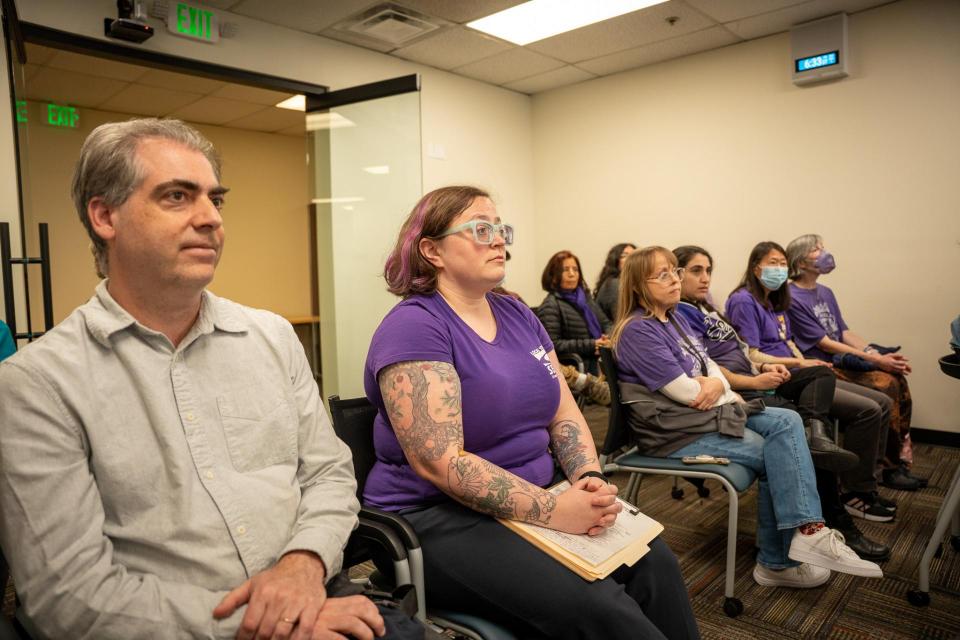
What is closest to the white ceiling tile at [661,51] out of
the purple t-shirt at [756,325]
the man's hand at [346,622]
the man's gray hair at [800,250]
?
the man's gray hair at [800,250]

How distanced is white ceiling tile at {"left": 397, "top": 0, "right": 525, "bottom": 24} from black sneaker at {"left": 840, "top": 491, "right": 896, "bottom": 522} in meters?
3.47

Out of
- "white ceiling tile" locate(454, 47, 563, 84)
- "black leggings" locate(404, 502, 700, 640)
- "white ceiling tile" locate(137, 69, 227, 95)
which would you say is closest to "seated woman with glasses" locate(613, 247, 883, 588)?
"black leggings" locate(404, 502, 700, 640)

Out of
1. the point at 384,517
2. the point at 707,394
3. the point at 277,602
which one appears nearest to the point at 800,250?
the point at 707,394

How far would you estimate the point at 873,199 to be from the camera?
14.8 ft

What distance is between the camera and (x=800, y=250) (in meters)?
4.08

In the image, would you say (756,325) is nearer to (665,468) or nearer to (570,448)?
(665,468)

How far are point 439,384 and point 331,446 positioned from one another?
0.85ft

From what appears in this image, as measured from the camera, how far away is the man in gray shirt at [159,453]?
3.06 ft

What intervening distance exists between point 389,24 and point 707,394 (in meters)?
3.41

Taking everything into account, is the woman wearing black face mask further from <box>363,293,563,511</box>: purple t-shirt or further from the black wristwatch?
<box>363,293,563,511</box>: purple t-shirt

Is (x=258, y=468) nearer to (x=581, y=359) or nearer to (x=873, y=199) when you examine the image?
(x=581, y=359)

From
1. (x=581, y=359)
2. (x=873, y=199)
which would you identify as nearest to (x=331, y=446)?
(x=581, y=359)

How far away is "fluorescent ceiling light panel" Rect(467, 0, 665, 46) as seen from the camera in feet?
14.0

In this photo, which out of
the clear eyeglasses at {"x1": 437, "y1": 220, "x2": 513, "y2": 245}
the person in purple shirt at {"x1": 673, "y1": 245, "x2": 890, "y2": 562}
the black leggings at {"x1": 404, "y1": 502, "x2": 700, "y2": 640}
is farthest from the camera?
the person in purple shirt at {"x1": 673, "y1": 245, "x2": 890, "y2": 562}
